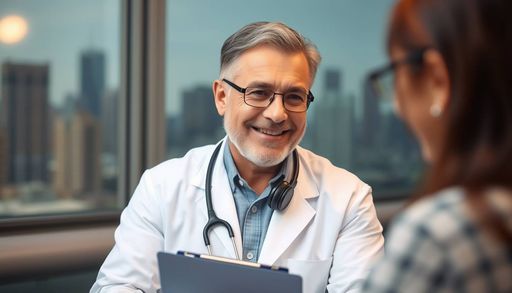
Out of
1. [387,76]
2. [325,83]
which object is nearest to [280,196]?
[387,76]

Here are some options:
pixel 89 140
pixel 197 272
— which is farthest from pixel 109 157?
pixel 197 272

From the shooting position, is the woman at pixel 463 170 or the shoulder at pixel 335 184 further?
the shoulder at pixel 335 184

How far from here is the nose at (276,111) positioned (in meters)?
1.59

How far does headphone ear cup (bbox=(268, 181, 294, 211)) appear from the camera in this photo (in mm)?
1607

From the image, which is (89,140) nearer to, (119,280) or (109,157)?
(109,157)

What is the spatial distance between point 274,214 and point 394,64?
3.01ft

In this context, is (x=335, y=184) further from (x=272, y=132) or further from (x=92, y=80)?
(x=92, y=80)

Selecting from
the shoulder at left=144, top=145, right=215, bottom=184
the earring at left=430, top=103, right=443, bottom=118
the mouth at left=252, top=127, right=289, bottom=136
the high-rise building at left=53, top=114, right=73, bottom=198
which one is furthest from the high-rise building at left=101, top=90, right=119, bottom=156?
the earring at left=430, top=103, right=443, bottom=118

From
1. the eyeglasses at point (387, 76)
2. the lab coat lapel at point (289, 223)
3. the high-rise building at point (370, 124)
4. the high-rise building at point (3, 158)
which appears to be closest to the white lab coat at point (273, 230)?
the lab coat lapel at point (289, 223)

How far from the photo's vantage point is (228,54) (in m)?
1.67

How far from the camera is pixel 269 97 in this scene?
1624mm

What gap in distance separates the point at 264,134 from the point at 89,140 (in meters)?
1.21

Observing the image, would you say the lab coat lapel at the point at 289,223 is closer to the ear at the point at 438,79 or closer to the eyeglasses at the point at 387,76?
the eyeglasses at the point at 387,76

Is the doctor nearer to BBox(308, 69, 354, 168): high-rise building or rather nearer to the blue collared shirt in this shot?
the blue collared shirt
